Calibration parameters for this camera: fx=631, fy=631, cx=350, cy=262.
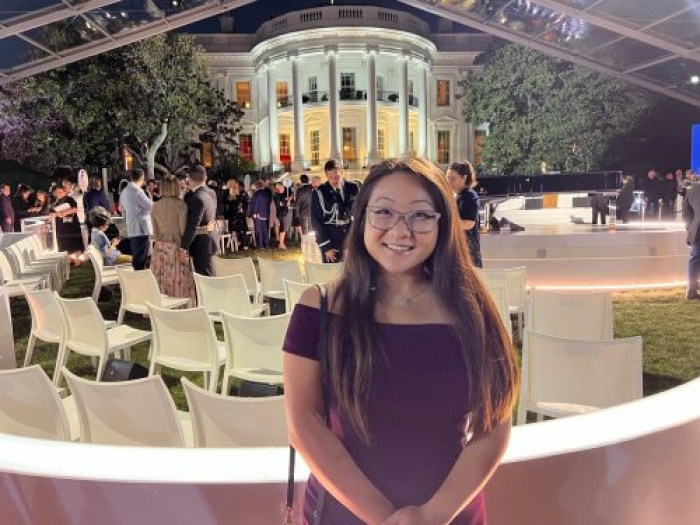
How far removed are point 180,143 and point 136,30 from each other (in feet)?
54.4

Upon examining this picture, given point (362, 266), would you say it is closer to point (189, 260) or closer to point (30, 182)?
point (189, 260)

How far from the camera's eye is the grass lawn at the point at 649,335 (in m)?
5.38

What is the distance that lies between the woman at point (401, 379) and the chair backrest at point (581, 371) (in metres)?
2.11

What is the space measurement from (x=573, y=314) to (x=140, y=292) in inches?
164

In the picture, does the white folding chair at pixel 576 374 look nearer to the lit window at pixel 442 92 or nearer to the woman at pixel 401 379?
the woman at pixel 401 379

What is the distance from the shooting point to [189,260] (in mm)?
7172

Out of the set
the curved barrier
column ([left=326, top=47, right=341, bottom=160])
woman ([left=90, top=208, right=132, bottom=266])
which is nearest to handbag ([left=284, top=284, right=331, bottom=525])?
the curved barrier

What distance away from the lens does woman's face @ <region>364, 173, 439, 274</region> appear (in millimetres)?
1396

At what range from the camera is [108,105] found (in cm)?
2178

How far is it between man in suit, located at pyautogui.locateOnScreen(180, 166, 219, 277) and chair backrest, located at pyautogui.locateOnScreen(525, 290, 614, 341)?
3.77 m

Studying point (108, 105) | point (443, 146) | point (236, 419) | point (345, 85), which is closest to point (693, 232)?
point (236, 419)

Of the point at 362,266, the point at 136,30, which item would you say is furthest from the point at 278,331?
the point at 136,30

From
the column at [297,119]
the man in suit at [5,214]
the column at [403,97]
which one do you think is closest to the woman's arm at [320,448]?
the man in suit at [5,214]

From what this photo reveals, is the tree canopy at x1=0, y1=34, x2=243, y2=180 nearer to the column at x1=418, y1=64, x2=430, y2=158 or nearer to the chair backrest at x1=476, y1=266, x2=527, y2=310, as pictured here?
the chair backrest at x1=476, y1=266, x2=527, y2=310
